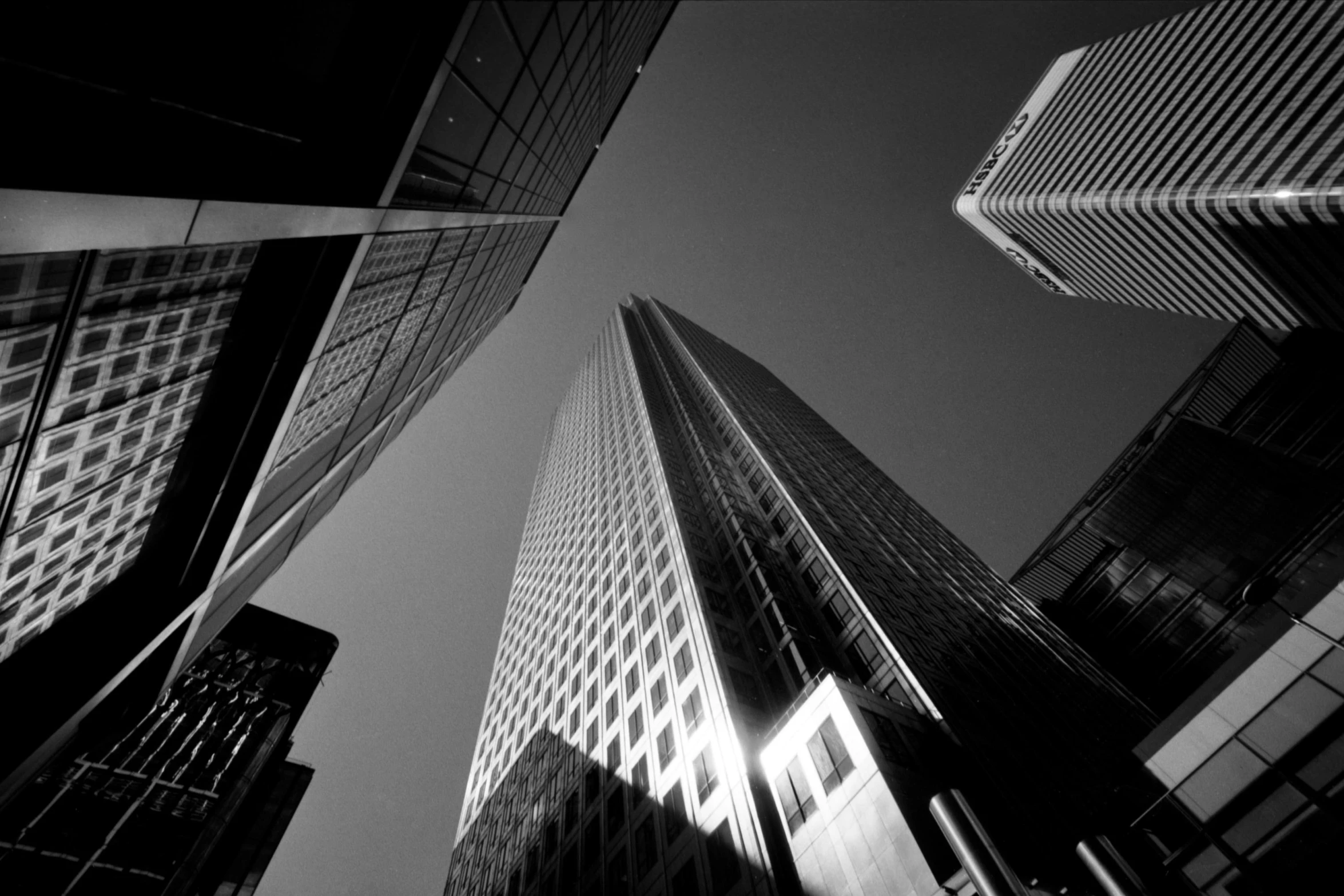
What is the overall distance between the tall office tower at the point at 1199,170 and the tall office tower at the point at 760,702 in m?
44.0

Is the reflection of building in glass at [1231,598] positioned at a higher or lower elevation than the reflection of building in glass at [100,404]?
higher

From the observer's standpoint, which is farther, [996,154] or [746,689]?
[996,154]

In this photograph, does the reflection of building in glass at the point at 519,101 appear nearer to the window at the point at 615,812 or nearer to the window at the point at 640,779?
the window at the point at 640,779

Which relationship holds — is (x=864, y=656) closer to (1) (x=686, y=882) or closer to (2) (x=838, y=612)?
(2) (x=838, y=612)

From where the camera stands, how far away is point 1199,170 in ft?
223

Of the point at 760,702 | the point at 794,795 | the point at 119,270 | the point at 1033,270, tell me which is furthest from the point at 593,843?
the point at 1033,270

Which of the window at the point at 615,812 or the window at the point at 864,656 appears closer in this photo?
the window at the point at 615,812

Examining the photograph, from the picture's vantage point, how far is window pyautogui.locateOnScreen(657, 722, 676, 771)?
111 feet

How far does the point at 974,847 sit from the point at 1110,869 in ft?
8.13

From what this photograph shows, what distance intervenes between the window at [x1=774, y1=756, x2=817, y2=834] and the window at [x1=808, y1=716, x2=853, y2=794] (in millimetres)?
809

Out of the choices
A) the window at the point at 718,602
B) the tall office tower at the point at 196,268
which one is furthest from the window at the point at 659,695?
the tall office tower at the point at 196,268

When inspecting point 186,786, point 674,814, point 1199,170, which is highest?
point 1199,170

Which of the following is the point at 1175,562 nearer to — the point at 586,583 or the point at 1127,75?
the point at 586,583

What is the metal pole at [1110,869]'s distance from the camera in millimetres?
11086
